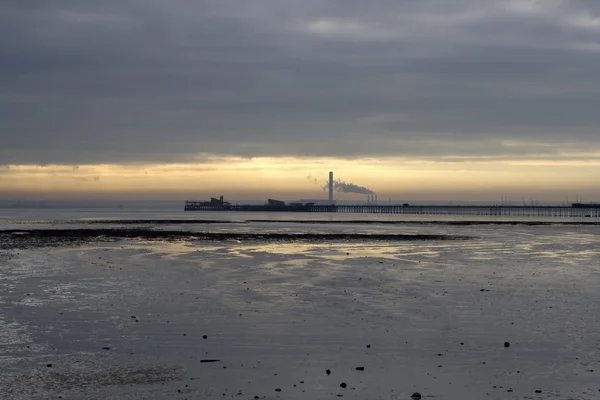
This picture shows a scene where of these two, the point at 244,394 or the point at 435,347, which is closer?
the point at 244,394

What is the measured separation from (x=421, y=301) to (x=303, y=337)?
6735mm

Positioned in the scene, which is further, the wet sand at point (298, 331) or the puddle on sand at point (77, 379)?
the wet sand at point (298, 331)

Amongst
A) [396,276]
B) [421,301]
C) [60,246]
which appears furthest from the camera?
[60,246]

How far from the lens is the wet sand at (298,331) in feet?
38.0

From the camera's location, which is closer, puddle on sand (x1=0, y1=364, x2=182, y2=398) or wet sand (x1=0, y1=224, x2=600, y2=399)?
puddle on sand (x1=0, y1=364, x2=182, y2=398)

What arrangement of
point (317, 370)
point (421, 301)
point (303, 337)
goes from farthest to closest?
point (421, 301) → point (303, 337) → point (317, 370)

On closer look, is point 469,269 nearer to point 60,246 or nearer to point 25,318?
point 25,318

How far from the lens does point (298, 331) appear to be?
1617 centimetres

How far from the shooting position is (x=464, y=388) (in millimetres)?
11352

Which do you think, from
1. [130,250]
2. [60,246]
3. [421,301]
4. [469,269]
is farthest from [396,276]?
[60,246]

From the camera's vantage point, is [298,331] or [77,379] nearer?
[77,379]

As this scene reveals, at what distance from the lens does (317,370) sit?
1255cm

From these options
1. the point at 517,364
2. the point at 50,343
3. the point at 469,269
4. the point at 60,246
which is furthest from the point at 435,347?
the point at 60,246

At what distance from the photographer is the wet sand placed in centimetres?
1159
